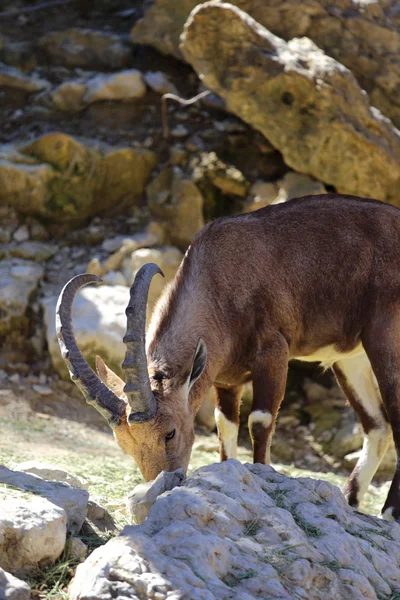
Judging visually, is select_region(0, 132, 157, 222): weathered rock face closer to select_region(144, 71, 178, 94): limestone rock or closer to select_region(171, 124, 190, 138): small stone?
select_region(171, 124, 190, 138): small stone

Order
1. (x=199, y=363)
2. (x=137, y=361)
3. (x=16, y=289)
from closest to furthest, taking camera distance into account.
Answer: (x=137, y=361) < (x=199, y=363) < (x=16, y=289)

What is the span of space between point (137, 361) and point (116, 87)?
8.12 m

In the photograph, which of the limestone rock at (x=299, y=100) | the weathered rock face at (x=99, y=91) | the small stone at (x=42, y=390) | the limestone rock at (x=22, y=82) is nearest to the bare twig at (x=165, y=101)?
the weathered rock face at (x=99, y=91)

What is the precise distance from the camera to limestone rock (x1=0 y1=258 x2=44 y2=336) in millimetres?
11469

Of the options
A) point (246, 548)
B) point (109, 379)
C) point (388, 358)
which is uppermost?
point (246, 548)

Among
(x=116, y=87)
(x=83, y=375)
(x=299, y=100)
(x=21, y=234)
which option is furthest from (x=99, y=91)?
(x=83, y=375)

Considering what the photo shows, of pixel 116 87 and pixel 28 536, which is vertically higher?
pixel 28 536

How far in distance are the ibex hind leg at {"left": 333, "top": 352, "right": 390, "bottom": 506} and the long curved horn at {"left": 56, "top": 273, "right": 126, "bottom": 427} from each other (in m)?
2.69

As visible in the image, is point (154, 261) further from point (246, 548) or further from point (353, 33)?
point (246, 548)

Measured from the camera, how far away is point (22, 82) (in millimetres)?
13719

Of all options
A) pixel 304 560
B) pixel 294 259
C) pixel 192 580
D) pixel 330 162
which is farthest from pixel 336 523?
pixel 330 162

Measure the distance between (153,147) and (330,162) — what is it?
2.88 metres

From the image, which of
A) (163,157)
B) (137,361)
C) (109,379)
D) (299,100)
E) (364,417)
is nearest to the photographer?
(137,361)

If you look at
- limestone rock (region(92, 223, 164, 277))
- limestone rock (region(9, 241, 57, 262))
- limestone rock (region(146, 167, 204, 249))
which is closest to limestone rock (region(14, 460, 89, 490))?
limestone rock (region(92, 223, 164, 277))
